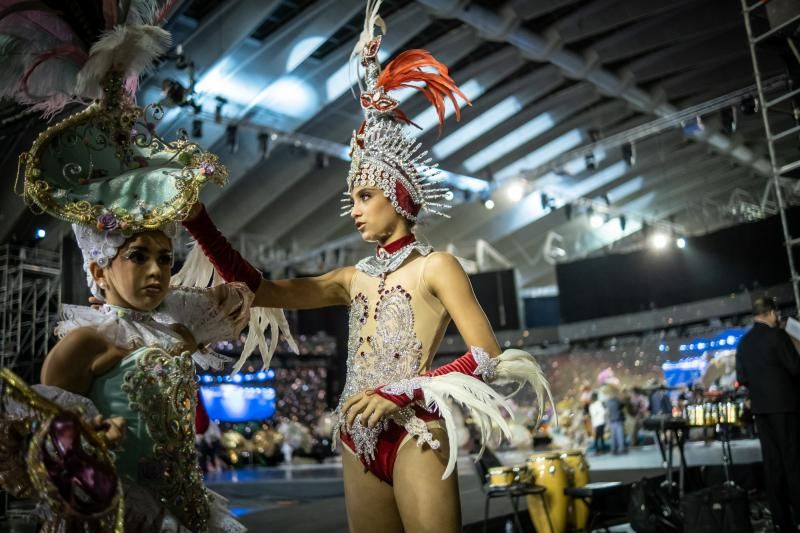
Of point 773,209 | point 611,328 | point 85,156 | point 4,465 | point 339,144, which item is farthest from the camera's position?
point 773,209

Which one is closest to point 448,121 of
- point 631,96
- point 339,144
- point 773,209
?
point 339,144

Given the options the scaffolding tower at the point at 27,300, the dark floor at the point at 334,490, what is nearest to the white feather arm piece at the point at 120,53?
the dark floor at the point at 334,490

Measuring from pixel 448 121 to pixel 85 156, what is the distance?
39.2 feet

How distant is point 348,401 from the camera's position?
6.99 ft

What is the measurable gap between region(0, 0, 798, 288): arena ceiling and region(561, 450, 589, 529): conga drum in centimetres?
427

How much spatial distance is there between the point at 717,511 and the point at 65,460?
436 cm

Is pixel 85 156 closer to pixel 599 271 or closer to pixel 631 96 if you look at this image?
pixel 631 96

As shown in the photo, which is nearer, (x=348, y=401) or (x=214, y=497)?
(x=214, y=497)

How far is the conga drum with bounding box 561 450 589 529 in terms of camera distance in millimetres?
5664

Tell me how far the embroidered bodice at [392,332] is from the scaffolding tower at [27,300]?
406cm

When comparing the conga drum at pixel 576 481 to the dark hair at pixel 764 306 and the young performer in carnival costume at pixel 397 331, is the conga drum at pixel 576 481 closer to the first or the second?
the dark hair at pixel 764 306

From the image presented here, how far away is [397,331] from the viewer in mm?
2311

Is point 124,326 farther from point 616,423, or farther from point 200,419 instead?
point 616,423

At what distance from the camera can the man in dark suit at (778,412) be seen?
4.73m
